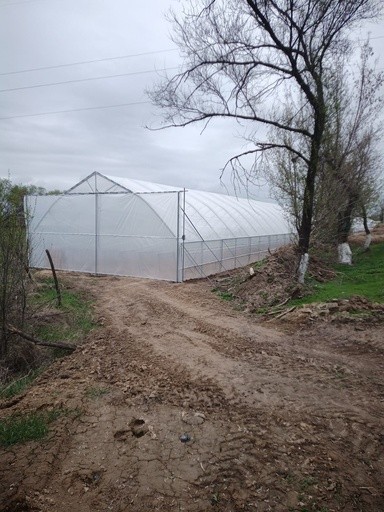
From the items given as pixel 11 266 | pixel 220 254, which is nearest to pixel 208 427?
pixel 11 266

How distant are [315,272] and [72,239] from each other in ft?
33.0

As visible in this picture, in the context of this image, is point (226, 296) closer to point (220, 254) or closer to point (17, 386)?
point (220, 254)

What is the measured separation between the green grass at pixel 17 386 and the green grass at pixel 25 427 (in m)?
0.90

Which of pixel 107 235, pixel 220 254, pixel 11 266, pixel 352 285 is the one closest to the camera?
pixel 11 266

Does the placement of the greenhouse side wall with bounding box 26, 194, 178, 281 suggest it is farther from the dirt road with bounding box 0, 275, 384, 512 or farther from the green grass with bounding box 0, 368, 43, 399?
the green grass with bounding box 0, 368, 43, 399

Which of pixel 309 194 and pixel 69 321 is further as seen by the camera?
pixel 309 194

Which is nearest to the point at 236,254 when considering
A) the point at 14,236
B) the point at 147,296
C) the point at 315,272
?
the point at 315,272

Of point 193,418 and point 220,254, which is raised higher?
point 220,254

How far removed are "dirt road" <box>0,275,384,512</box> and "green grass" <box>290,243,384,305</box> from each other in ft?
7.50

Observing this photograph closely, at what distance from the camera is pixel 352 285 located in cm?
1130

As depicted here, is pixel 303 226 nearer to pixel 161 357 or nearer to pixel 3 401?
pixel 161 357

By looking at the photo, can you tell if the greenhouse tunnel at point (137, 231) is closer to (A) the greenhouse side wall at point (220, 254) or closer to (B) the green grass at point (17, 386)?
(A) the greenhouse side wall at point (220, 254)

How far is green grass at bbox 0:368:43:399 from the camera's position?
518 centimetres

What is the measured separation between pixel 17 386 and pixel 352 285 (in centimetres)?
948
